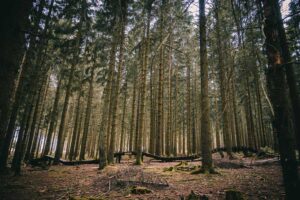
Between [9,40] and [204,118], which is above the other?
[204,118]

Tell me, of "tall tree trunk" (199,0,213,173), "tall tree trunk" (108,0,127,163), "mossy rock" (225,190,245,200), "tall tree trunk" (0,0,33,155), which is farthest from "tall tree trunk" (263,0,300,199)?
"tall tree trunk" (108,0,127,163)

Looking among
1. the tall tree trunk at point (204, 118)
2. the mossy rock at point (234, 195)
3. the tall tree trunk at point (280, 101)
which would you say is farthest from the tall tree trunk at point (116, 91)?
the tall tree trunk at point (280, 101)

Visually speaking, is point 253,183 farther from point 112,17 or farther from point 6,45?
point 112,17

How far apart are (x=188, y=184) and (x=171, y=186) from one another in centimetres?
64

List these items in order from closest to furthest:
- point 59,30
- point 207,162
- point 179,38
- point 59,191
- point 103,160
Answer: point 59,191
point 207,162
point 103,160
point 59,30
point 179,38

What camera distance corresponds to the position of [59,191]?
5.70 metres

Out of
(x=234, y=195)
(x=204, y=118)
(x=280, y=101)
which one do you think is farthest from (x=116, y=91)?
(x=280, y=101)

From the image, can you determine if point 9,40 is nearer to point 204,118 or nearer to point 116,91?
point 204,118

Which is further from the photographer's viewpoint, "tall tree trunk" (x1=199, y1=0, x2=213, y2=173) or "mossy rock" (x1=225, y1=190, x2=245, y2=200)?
"tall tree trunk" (x1=199, y1=0, x2=213, y2=173)

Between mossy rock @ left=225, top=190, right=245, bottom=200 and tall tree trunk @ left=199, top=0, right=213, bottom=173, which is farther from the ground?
tall tree trunk @ left=199, top=0, right=213, bottom=173

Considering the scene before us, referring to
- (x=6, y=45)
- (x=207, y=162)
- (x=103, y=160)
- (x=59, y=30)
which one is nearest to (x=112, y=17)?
(x=59, y=30)

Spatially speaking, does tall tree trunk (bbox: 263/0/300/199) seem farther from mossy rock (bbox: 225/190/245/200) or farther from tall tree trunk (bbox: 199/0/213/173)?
Answer: tall tree trunk (bbox: 199/0/213/173)

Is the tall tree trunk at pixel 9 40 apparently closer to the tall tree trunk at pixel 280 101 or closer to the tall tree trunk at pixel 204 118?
the tall tree trunk at pixel 280 101

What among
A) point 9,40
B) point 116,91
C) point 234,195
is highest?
point 116,91
